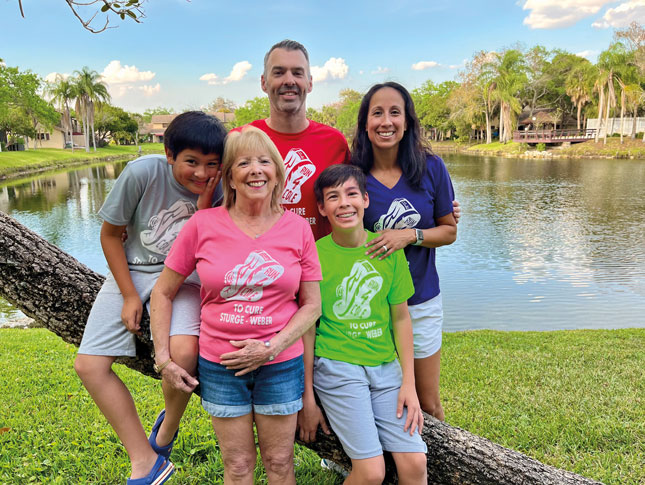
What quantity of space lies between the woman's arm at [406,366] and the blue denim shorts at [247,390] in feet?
1.63

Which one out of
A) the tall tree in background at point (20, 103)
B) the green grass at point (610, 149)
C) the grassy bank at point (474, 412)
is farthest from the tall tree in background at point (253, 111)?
the grassy bank at point (474, 412)

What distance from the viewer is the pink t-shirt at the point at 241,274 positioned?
6.13ft

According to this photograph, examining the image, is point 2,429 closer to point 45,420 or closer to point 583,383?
point 45,420

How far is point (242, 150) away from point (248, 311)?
2.28 ft

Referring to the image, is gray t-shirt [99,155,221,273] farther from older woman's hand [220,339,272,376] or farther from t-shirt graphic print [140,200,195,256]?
older woman's hand [220,339,272,376]

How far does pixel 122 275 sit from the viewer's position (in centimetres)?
213

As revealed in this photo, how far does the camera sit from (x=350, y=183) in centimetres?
227

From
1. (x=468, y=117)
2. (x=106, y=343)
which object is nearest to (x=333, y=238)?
(x=106, y=343)

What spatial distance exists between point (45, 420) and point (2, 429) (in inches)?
10.3

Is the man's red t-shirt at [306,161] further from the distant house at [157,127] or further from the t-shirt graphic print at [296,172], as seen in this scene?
the distant house at [157,127]

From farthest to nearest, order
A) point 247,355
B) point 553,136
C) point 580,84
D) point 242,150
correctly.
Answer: point 580,84 < point 553,136 < point 242,150 < point 247,355

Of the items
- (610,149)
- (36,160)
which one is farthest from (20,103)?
(610,149)

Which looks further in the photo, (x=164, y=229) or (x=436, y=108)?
(x=436, y=108)

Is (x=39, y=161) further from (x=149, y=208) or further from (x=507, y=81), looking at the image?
(x=507, y=81)
